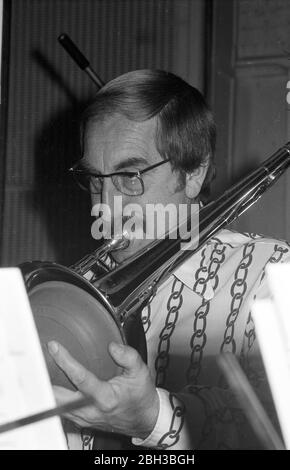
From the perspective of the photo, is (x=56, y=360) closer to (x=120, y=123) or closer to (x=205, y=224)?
(x=205, y=224)

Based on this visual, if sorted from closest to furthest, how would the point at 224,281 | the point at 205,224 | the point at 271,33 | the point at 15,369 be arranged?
the point at 15,369
the point at 205,224
the point at 224,281
the point at 271,33

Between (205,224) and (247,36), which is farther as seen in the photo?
(247,36)

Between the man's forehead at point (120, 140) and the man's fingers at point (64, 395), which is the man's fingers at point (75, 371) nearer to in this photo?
the man's fingers at point (64, 395)

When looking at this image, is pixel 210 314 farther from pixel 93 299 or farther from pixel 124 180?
pixel 93 299

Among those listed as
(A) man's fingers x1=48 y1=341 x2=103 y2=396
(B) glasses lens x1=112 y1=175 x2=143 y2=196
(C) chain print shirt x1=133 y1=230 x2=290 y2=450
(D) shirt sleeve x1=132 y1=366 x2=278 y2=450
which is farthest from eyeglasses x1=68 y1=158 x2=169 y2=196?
(A) man's fingers x1=48 y1=341 x2=103 y2=396

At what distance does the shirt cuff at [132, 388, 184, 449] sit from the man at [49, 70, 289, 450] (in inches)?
2.9

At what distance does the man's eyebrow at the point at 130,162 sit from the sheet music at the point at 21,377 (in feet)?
1.63

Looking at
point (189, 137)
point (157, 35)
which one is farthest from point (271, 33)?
point (189, 137)

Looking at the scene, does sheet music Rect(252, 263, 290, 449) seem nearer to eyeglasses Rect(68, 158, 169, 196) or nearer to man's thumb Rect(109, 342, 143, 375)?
man's thumb Rect(109, 342, 143, 375)

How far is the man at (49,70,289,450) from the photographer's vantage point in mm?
845

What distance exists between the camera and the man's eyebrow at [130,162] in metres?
0.92

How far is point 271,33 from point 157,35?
Result: 228 millimetres

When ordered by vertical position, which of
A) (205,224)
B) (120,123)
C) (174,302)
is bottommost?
(174,302)

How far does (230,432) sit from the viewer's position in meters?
0.73
